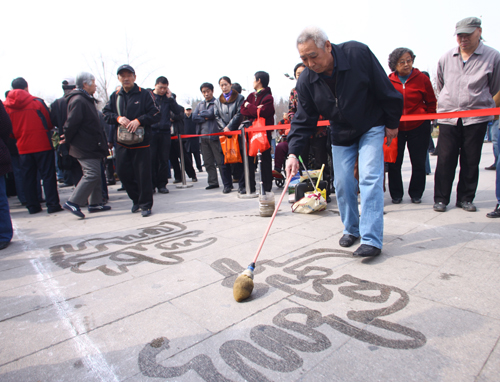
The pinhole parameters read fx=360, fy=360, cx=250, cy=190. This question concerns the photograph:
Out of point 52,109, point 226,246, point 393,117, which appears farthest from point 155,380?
point 52,109

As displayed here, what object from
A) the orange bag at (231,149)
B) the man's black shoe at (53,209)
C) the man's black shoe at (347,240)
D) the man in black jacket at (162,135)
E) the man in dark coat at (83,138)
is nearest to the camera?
the man's black shoe at (347,240)

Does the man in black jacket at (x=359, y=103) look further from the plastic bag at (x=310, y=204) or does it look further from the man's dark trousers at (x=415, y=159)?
the man's dark trousers at (x=415, y=159)

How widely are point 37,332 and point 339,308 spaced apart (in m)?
1.72

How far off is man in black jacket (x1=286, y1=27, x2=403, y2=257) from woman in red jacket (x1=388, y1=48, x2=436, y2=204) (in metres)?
1.76

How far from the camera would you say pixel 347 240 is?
10.2 ft

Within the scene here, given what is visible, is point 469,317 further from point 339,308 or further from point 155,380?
point 155,380

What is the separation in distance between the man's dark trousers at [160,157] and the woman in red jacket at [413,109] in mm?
4334

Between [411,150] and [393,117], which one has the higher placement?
[393,117]

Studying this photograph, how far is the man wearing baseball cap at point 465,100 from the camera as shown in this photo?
3.79 meters

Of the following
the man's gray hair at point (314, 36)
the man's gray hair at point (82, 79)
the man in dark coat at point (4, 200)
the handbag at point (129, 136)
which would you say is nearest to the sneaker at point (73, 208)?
the man in dark coat at point (4, 200)

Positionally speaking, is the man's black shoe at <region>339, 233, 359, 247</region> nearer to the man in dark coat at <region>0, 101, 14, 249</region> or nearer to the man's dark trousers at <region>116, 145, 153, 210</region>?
the man's dark trousers at <region>116, 145, 153, 210</region>

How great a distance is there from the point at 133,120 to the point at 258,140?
1.80 metres

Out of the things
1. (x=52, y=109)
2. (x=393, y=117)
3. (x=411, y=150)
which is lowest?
(x=411, y=150)

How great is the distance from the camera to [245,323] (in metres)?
1.95
